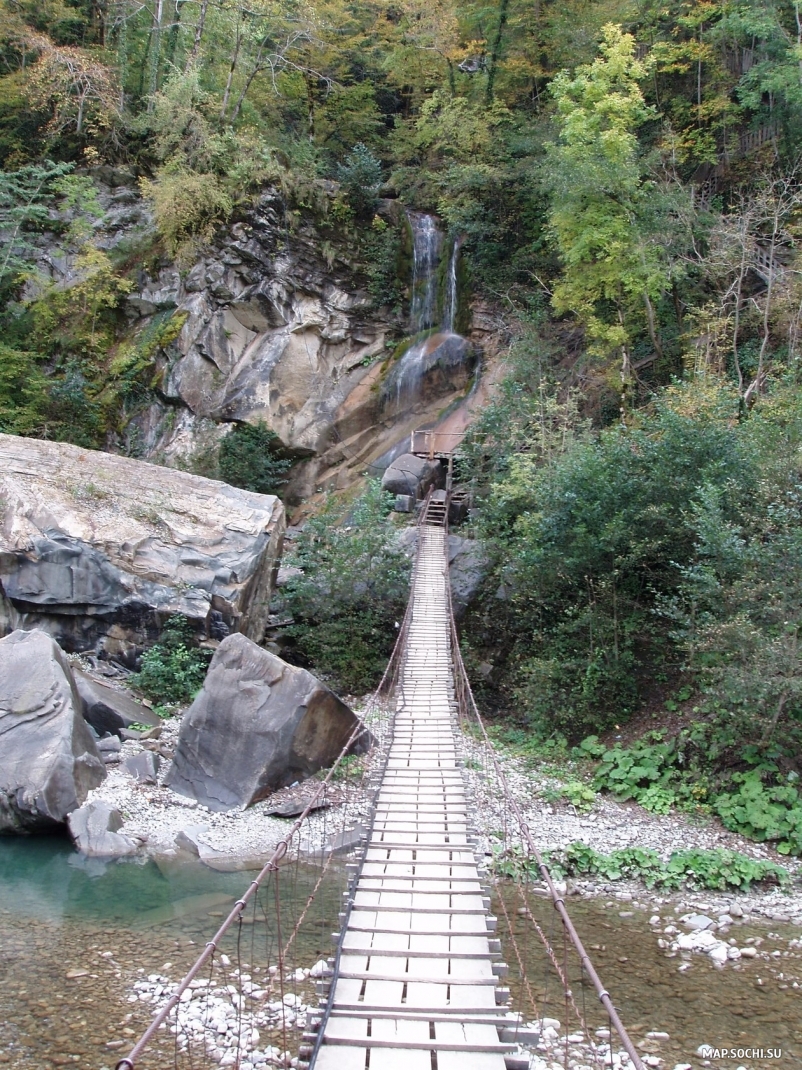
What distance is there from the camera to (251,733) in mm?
9570

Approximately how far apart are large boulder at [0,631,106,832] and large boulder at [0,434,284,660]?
2012 mm

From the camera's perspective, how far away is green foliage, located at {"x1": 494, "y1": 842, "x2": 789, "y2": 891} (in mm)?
7320

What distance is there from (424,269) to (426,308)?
1.25 m

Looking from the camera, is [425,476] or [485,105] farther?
[485,105]

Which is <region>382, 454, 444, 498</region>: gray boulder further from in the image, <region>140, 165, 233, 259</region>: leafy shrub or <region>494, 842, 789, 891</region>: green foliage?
<region>494, 842, 789, 891</region>: green foliage

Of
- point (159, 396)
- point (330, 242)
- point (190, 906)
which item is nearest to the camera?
point (190, 906)

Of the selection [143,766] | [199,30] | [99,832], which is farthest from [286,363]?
[99,832]

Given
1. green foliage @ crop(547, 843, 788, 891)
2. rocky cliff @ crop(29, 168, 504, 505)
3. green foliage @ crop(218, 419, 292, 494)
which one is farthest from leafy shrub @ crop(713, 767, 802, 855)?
green foliage @ crop(218, 419, 292, 494)

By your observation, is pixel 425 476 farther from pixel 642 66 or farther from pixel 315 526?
pixel 642 66

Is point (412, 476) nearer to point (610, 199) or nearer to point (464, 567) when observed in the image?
point (464, 567)

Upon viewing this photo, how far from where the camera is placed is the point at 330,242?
21.3 metres

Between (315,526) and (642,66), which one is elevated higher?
(642,66)

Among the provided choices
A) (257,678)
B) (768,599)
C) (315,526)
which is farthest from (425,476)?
(768,599)

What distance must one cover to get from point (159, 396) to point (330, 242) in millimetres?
6422
